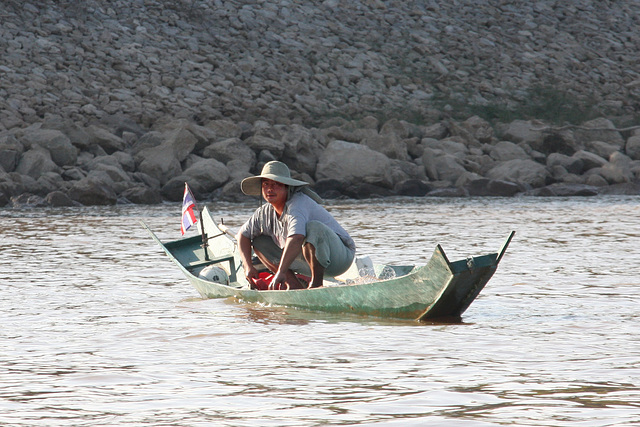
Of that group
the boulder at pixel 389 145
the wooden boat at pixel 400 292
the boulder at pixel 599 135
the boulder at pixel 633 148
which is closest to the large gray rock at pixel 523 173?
the boulder at pixel 389 145

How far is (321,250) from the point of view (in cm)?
895

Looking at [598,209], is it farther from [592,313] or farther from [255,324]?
[255,324]

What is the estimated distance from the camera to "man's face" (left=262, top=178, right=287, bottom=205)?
9.10 m

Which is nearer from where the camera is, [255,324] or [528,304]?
[255,324]

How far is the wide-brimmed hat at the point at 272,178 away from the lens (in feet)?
29.5

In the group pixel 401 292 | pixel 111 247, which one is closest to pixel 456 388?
pixel 401 292

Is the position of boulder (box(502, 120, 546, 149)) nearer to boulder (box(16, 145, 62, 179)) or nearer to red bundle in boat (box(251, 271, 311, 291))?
boulder (box(16, 145, 62, 179))

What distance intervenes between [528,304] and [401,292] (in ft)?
6.13

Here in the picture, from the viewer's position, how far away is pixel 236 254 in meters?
11.5

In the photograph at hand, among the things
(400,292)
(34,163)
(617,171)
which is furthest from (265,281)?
(617,171)

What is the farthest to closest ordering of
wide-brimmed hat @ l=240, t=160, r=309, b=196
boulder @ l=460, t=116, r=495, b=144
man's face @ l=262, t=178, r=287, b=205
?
boulder @ l=460, t=116, r=495, b=144 < man's face @ l=262, t=178, r=287, b=205 < wide-brimmed hat @ l=240, t=160, r=309, b=196

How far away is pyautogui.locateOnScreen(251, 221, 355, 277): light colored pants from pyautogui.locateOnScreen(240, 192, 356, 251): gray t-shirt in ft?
0.23

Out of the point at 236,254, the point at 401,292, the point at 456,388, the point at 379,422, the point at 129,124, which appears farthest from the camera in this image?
the point at 129,124

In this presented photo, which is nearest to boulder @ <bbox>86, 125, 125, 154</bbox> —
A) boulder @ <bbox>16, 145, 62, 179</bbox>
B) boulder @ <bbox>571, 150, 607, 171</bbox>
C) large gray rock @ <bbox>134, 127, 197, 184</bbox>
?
large gray rock @ <bbox>134, 127, 197, 184</bbox>
